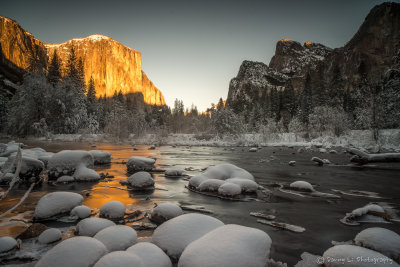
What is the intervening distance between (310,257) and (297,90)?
123230 mm

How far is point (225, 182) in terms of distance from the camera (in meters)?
5.88

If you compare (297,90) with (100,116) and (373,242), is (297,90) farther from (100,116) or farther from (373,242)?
(373,242)

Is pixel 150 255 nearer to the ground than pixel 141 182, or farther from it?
farther from it

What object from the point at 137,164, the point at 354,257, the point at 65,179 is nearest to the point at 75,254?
the point at 354,257

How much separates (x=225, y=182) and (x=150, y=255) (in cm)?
378

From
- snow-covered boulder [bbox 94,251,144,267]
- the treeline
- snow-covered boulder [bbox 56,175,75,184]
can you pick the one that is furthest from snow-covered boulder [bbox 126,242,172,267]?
the treeline

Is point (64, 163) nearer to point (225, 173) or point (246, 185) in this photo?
point (225, 173)

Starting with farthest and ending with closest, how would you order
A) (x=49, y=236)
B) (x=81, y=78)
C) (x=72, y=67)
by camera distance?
(x=81, y=78)
(x=72, y=67)
(x=49, y=236)

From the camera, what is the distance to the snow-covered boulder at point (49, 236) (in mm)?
3000

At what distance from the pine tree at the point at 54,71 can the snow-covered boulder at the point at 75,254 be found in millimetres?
51082

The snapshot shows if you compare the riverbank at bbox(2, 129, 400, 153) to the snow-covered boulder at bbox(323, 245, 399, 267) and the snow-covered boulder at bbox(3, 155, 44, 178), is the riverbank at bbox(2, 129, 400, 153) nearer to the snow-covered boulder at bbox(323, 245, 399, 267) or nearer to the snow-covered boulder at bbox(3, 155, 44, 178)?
the snow-covered boulder at bbox(3, 155, 44, 178)

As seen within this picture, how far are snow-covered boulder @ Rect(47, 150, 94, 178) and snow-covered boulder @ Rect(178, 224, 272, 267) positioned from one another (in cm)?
647

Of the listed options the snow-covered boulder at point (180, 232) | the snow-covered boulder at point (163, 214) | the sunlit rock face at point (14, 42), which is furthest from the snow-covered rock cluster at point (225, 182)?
the sunlit rock face at point (14, 42)

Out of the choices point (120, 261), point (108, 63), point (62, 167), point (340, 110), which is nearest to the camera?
point (120, 261)
